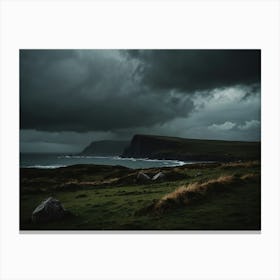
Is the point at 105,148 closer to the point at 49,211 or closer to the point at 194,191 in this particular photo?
the point at 49,211

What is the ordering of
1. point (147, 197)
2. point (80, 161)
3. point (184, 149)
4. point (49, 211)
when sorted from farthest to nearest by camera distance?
point (184, 149)
point (80, 161)
point (147, 197)
point (49, 211)

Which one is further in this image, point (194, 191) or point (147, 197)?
point (147, 197)

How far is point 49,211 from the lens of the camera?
8117mm

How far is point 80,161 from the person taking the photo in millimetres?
8953

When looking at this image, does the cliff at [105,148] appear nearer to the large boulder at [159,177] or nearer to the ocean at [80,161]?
the ocean at [80,161]

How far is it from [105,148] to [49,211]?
2057 millimetres

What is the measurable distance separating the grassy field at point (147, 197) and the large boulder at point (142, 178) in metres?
0.10

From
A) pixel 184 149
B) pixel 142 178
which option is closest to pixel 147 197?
pixel 142 178

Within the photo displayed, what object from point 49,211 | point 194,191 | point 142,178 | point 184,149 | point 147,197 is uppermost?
point 184,149

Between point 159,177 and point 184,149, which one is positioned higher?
point 184,149

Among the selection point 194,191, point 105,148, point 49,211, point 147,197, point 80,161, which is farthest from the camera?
point 80,161

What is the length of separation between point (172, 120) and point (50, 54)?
11.7ft

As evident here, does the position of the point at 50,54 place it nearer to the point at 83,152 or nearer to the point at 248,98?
the point at 83,152
